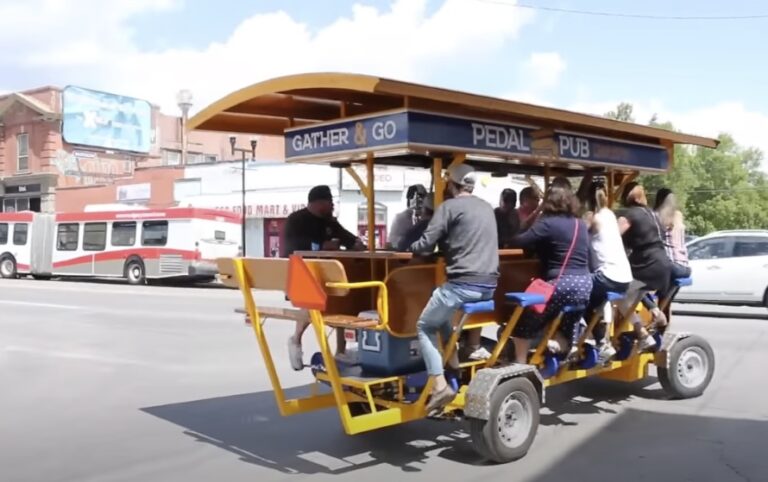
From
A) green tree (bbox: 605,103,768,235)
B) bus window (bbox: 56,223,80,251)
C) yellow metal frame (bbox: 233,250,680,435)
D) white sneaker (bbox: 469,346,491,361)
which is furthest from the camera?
green tree (bbox: 605,103,768,235)

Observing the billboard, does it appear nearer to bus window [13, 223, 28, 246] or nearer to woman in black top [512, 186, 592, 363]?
bus window [13, 223, 28, 246]

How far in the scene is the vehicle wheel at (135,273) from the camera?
29.2m

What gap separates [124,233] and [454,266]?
26055 mm

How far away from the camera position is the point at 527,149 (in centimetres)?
670

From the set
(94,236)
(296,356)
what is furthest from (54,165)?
(296,356)

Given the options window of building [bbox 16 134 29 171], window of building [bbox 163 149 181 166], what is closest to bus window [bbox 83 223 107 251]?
window of building [bbox 16 134 29 171]

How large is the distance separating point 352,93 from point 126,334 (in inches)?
352

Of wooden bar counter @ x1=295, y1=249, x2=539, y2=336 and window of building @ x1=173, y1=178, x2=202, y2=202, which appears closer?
wooden bar counter @ x1=295, y1=249, x2=539, y2=336

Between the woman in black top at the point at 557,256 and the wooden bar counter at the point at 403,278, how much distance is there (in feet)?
1.03

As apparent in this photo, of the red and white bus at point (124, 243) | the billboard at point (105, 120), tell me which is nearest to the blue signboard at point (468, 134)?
the red and white bus at point (124, 243)

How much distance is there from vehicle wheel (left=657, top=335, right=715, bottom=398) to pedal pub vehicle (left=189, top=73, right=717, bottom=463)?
54 centimetres

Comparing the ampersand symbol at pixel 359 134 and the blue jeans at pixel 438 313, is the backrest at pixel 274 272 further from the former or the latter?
the ampersand symbol at pixel 359 134

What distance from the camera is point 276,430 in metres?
6.92

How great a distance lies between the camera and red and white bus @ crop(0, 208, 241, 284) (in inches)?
1100
